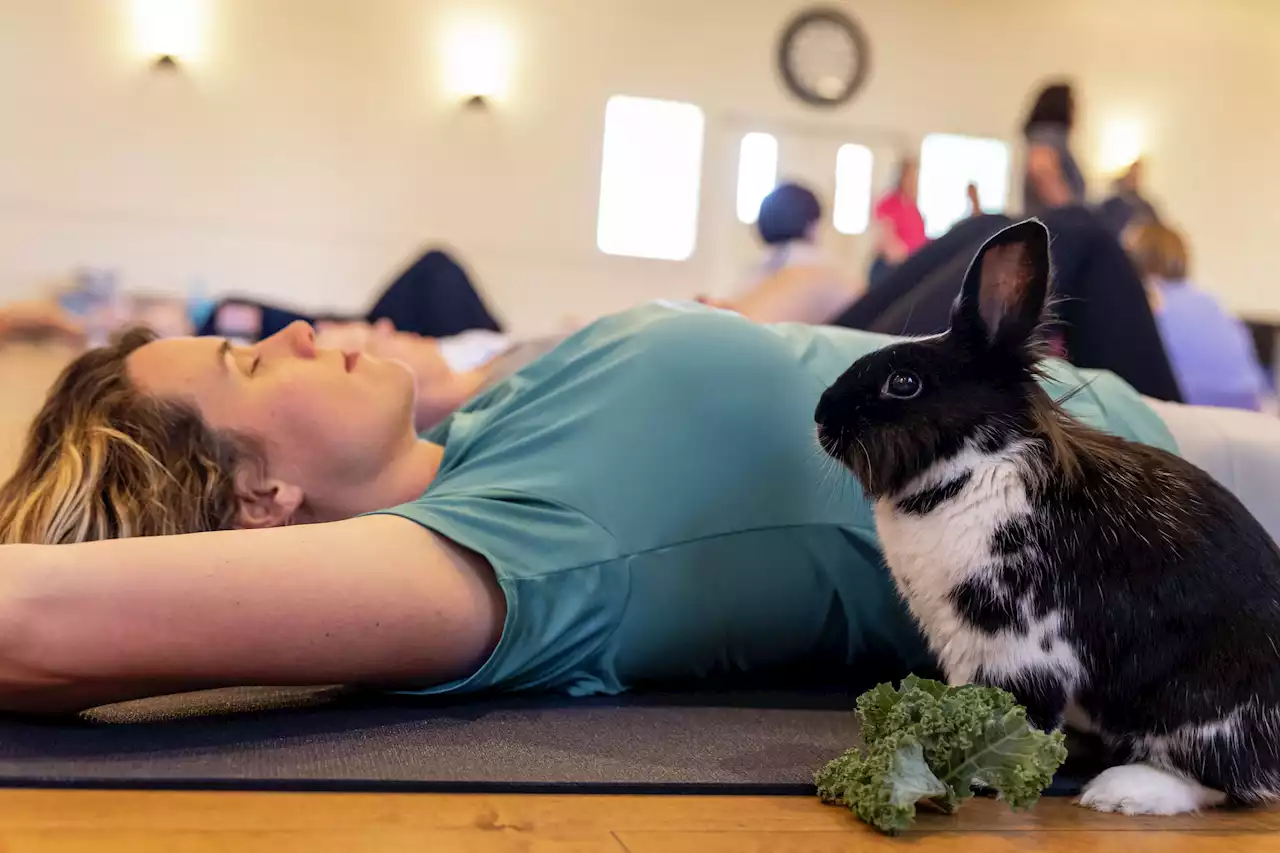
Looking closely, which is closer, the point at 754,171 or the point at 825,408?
the point at 825,408

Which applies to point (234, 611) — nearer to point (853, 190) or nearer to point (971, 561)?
point (971, 561)

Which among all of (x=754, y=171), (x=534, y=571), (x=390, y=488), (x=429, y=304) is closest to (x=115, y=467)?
(x=390, y=488)

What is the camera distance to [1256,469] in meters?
1.36

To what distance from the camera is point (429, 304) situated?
3201 millimetres

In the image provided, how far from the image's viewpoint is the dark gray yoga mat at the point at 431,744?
82cm

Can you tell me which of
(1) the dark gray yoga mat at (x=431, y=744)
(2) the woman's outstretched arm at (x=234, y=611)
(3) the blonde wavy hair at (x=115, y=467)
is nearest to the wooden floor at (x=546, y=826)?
(1) the dark gray yoga mat at (x=431, y=744)

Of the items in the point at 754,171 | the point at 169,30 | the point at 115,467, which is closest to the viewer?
the point at 115,467

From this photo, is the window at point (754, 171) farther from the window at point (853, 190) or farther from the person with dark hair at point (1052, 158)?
the person with dark hair at point (1052, 158)

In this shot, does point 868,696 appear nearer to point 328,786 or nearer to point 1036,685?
point 1036,685

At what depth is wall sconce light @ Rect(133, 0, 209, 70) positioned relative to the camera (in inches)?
209

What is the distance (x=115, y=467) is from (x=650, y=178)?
494 cm

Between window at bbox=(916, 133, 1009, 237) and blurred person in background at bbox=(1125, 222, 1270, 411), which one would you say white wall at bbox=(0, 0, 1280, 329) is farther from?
blurred person in background at bbox=(1125, 222, 1270, 411)

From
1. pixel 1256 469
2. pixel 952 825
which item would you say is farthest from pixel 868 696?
pixel 1256 469

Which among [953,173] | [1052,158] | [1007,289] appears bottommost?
[1007,289]
